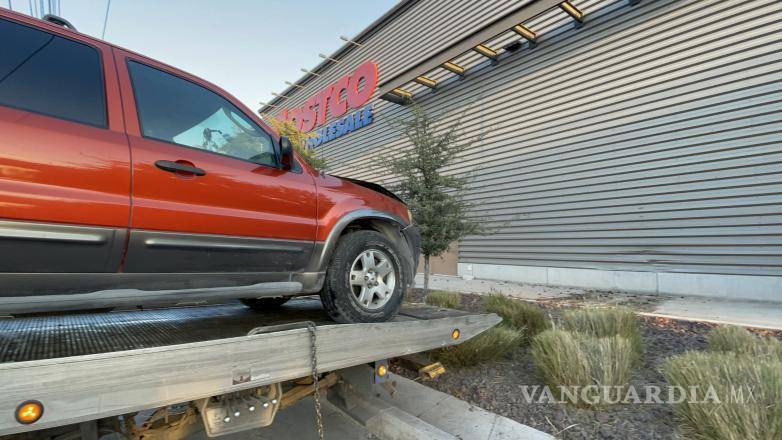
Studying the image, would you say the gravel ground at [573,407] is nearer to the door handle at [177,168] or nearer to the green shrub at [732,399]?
the green shrub at [732,399]

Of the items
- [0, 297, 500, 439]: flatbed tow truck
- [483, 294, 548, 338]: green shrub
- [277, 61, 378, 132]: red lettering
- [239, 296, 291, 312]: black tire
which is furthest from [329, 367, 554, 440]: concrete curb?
[277, 61, 378, 132]: red lettering

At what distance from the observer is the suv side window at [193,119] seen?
89.8 inches

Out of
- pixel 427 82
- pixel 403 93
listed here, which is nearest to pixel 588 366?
pixel 427 82

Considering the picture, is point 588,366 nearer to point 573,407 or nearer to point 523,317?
point 573,407

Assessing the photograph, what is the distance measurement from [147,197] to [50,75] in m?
0.70

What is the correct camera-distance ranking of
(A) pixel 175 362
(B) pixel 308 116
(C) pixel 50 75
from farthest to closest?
1. (B) pixel 308 116
2. (C) pixel 50 75
3. (A) pixel 175 362

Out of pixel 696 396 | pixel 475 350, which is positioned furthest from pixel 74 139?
pixel 696 396

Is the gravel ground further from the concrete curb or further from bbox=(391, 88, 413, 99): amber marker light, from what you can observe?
bbox=(391, 88, 413, 99): amber marker light

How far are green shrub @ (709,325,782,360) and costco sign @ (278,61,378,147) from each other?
12.1 meters

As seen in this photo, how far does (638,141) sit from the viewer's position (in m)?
7.82

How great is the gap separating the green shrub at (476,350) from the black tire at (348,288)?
1.12m

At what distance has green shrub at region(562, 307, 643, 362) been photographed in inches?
155

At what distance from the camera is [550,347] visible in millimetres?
3447

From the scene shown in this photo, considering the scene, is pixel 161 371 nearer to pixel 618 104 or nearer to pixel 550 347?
pixel 550 347
